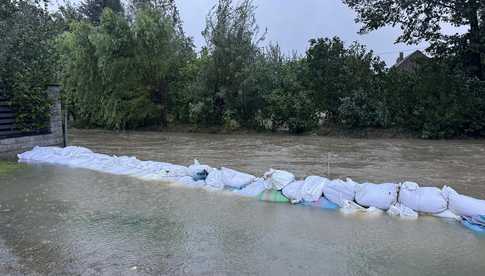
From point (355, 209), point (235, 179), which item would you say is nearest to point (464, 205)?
point (355, 209)

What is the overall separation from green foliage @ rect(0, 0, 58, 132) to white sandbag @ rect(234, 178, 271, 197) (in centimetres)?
569

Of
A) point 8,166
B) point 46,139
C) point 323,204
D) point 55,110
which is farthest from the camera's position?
point 55,110

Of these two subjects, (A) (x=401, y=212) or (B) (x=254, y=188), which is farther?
(B) (x=254, y=188)

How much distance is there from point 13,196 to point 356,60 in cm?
1133

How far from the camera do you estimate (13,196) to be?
6066 mm

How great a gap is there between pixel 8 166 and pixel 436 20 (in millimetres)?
13041

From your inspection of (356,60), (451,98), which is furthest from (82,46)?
(451,98)

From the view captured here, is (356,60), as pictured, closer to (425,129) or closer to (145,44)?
(425,129)

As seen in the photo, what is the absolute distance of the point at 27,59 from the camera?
9.60 metres

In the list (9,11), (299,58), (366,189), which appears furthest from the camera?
(299,58)

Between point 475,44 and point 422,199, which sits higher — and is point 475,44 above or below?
above

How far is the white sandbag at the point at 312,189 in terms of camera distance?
5600 mm

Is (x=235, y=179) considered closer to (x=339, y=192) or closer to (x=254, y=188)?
(x=254, y=188)

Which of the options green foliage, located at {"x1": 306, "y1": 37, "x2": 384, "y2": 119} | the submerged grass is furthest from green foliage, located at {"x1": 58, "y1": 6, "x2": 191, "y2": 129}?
the submerged grass
